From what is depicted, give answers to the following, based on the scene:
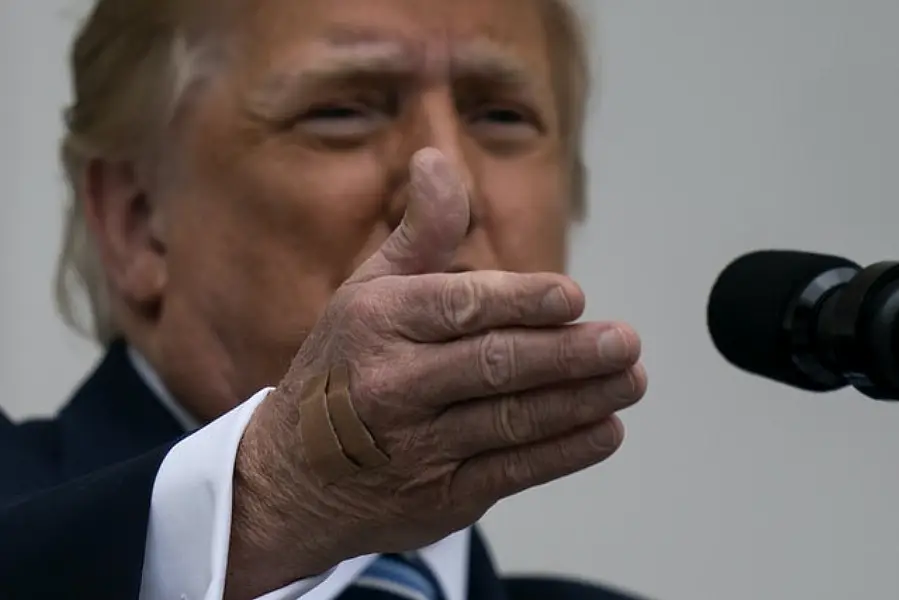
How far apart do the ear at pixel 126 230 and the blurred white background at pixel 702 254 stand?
0.48 meters

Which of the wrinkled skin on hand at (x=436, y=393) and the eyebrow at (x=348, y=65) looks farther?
the eyebrow at (x=348, y=65)

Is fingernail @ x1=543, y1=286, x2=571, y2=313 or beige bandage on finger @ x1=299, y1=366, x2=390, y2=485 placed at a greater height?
fingernail @ x1=543, y1=286, x2=571, y2=313

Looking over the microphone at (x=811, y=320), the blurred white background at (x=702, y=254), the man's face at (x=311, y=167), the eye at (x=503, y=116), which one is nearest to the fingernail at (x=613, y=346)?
the microphone at (x=811, y=320)

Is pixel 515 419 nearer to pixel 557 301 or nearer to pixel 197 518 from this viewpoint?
pixel 557 301

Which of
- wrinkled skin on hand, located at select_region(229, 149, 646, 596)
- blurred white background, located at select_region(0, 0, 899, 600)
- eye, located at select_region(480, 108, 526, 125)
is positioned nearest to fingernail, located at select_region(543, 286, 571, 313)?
wrinkled skin on hand, located at select_region(229, 149, 646, 596)

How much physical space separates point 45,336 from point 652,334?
70 centimetres

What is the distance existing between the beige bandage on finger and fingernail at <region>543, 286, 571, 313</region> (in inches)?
3.6

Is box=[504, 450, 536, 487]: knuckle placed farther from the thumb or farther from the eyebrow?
the eyebrow

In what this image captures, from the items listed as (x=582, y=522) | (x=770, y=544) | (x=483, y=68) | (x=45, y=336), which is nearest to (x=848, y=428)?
(x=770, y=544)

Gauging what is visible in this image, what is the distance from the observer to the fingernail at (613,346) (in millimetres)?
453

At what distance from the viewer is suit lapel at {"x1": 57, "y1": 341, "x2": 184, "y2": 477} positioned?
834 millimetres

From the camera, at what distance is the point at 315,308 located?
2.69 feet

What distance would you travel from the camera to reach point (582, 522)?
1410mm

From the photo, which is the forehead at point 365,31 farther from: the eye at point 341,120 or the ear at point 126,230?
the ear at point 126,230
